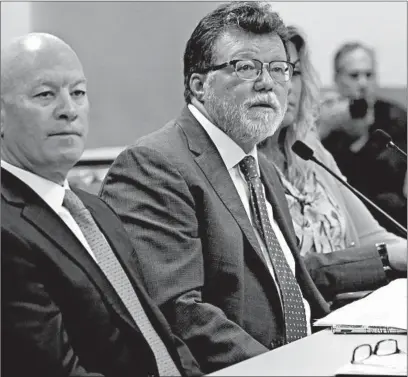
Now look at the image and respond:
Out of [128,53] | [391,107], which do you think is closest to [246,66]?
[128,53]

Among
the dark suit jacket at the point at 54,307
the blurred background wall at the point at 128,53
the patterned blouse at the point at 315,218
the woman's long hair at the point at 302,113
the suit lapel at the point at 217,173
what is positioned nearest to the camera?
the dark suit jacket at the point at 54,307

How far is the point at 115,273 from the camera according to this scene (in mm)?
1759

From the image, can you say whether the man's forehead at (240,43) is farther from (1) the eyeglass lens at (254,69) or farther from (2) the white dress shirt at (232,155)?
(2) the white dress shirt at (232,155)

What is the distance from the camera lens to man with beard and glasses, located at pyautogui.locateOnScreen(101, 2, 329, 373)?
2.03 metres

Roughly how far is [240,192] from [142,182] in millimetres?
315

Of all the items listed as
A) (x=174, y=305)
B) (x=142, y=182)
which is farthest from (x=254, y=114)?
(x=174, y=305)

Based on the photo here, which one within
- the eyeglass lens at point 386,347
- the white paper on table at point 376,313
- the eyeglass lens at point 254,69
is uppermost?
the eyeglass lens at point 254,69

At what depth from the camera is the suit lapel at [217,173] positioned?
7.23 ft

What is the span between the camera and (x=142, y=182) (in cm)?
212

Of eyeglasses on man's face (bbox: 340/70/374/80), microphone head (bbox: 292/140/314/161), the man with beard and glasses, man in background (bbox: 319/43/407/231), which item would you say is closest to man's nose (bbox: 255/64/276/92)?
the man with beard and glasses

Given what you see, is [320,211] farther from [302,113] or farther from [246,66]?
[246,66]

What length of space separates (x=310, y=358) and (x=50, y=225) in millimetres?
561

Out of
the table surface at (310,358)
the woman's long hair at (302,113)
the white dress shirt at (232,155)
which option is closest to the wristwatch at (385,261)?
the woman's long hair at (302,113)

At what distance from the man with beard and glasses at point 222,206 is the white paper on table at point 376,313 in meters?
0.18
